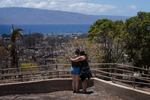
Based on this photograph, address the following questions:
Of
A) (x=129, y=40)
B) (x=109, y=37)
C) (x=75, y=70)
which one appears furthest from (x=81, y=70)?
(x=109, y=37)

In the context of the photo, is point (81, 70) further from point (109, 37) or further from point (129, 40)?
point (109, 37)

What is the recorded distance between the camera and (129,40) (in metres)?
43.1

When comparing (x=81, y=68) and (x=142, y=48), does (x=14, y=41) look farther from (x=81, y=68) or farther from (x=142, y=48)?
(x=81, y=68)

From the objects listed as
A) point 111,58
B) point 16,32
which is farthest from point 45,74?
point 111,58

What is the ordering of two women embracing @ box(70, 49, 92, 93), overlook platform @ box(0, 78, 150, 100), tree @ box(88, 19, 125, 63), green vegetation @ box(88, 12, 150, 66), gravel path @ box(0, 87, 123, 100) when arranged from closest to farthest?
overlook platform @ box(0, 78, 150, 100), gravel path @ box(0, 87, 123, 100), two women embracing @ box(70, 49, 92, 93), tree @ box(88, 19, 125, 63), green vegetation @ box(88, 12, 150, 66)

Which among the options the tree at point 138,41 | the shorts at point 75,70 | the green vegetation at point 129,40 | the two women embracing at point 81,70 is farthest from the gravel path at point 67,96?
the tree at point 138,41

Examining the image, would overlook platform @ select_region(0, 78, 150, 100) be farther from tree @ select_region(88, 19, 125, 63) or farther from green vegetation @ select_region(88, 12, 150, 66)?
green vegetation @ select_region(88, 12, 150, 66)

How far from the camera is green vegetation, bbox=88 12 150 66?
1665 inches

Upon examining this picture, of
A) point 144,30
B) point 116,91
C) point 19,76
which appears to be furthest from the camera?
point 144,30

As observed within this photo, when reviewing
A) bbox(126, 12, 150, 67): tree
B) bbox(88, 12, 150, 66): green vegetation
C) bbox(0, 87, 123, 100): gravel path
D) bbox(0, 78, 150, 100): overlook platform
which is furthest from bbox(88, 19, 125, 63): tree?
bbox(0, 87, 123, 100): gravel path

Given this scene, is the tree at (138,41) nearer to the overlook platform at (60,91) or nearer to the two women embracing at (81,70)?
the overlook platform at (60,91)

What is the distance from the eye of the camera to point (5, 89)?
48.9ft

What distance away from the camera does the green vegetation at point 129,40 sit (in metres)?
42.3

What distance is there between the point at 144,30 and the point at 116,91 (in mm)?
30337
